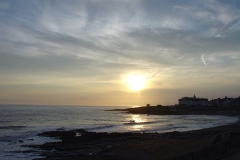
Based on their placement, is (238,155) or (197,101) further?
(197,101)

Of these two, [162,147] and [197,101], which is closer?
[162,147]

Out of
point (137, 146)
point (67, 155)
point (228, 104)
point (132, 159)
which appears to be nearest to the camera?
point (132, 159)

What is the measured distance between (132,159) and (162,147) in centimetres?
479

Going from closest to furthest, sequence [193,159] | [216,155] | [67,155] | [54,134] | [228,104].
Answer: [193,159]
[216,155]
[67,155]
[54,134]
[228,104]

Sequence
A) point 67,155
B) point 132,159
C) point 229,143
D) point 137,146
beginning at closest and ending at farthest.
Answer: point 229,143
point 132,159
point 67,155
point 137,146

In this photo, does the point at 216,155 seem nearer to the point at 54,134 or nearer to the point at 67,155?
the point at 67,155

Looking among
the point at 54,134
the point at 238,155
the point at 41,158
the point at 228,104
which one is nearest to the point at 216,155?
the point at 238,155

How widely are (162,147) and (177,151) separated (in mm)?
2607

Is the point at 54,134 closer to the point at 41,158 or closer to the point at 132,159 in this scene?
the point at 41,158

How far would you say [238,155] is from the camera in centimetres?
1150

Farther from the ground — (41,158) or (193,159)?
(193,159)

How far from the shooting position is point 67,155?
19.7 m

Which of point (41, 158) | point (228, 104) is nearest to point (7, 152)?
point (41, 158)

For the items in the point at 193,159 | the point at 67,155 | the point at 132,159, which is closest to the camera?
the point at 193,159
